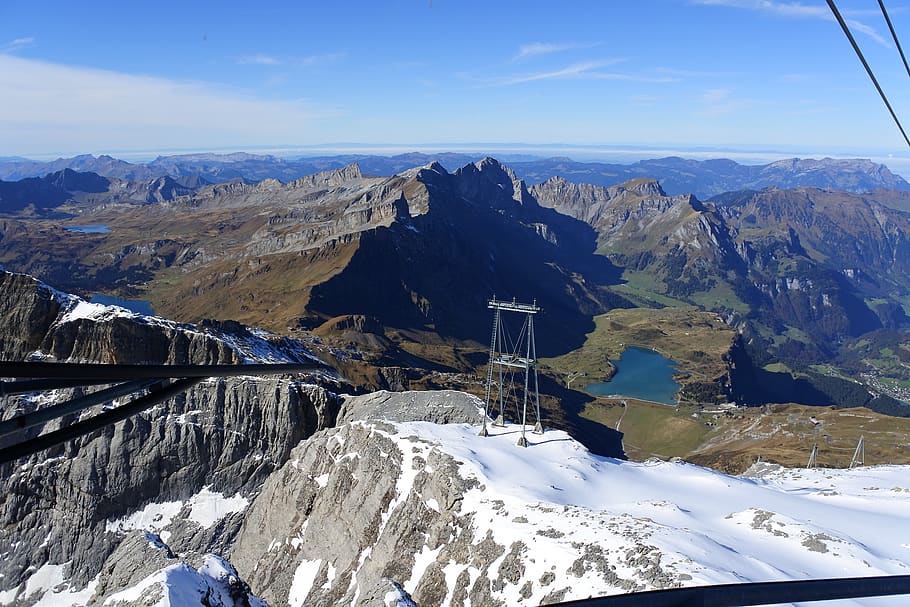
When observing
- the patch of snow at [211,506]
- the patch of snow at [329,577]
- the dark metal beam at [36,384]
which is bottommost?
the patch of snow at [211,506]

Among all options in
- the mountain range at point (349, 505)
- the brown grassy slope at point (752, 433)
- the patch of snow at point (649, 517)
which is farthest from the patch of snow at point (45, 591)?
the brown grassy slope at point (752, 433)

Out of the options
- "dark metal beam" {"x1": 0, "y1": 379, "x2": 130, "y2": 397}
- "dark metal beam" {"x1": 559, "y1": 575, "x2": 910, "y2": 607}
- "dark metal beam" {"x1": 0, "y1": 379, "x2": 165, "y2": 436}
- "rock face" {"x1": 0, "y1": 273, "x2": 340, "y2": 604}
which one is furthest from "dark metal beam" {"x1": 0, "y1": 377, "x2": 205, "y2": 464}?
"rock face" {"x1": 0, "y1": 273, "x2": 340, "y2": 604}

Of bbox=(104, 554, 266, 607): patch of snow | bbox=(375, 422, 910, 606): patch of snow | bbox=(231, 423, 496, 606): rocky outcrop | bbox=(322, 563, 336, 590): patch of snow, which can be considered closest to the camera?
bbox=(104, 554, 266, 607): patch of snow

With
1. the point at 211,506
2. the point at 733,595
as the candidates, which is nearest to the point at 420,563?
the point at 733,595

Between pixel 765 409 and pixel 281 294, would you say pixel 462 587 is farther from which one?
pixel 281 294

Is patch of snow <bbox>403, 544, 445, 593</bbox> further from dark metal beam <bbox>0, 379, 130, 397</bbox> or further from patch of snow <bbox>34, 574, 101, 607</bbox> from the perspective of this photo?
patch of snow <bbox>34, 574, 101, 607</bbox>

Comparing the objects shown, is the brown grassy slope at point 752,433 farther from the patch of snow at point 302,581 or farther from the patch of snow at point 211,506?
the patch of snow at point 211,506
